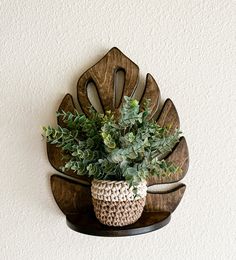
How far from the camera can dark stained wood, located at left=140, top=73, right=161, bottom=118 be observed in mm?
742

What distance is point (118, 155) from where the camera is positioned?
620 millimetres

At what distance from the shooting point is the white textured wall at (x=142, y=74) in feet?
2.47

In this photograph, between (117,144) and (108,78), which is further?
(108,78)

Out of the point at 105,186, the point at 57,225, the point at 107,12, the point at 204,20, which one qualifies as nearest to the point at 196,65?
the point at 204,20

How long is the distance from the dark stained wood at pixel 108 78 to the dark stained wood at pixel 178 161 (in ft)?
0.49

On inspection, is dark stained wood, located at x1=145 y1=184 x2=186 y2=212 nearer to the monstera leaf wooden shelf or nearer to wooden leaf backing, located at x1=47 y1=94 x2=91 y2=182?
the monstera leaf wooden shelf

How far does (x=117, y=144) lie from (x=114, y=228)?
0.51ft

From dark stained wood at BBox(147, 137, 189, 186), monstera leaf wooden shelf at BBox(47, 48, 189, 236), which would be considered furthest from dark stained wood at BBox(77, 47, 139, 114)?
dark stained wood at BBox(147, 137, 189, 186)

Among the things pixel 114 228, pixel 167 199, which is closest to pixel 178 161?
pixel 167 199

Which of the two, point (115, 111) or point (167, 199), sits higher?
point (115, 111)


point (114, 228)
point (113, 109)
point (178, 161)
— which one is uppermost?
point (113, 109)

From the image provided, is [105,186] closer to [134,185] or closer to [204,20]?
[134,185]

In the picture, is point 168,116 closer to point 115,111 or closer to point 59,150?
point 115,111

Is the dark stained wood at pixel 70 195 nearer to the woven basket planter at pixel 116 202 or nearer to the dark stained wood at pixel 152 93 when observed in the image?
the woven basket planter at pixel 116 202
